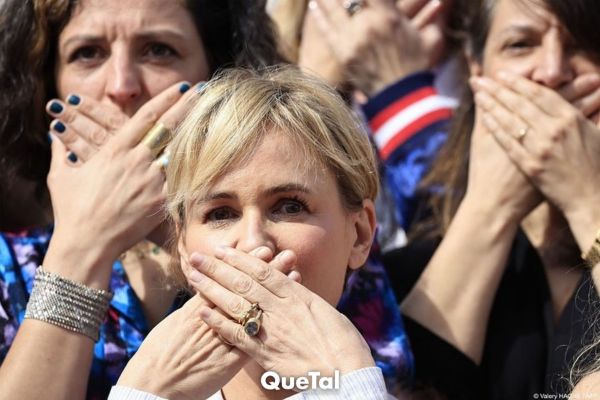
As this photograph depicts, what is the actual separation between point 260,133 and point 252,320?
49 cm

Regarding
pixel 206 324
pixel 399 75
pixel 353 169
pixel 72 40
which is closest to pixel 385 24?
pixel 399 75

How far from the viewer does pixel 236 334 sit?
7.97ft

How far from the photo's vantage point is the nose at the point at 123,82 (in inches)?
132

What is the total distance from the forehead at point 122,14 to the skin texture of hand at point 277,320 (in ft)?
3.98

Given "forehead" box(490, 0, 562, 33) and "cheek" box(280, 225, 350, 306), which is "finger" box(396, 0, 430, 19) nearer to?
"forehead" box(490, 0, 562, 33)

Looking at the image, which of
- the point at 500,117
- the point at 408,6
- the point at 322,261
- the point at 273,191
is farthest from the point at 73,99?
the point at 408,6

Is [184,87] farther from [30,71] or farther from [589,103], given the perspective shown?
[589,103]

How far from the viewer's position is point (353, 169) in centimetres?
277

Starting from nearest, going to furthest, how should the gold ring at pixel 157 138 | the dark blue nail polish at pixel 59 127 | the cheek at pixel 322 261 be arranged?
1. the cheek at pixel 322 261
2. the gold ring at pixel 157 138
3. the dark blue nail polish at pixel 59 127

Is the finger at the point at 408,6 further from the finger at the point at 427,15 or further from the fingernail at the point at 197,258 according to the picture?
the fingernail at the point at 197,258

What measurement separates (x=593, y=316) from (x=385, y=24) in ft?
5.42

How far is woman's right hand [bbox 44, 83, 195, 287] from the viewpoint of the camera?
9.99 ft

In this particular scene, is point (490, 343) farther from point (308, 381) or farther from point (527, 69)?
point (308, 381)

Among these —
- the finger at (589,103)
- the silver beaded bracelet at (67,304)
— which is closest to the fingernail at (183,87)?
the silver beaded bracelet at (67,304)
